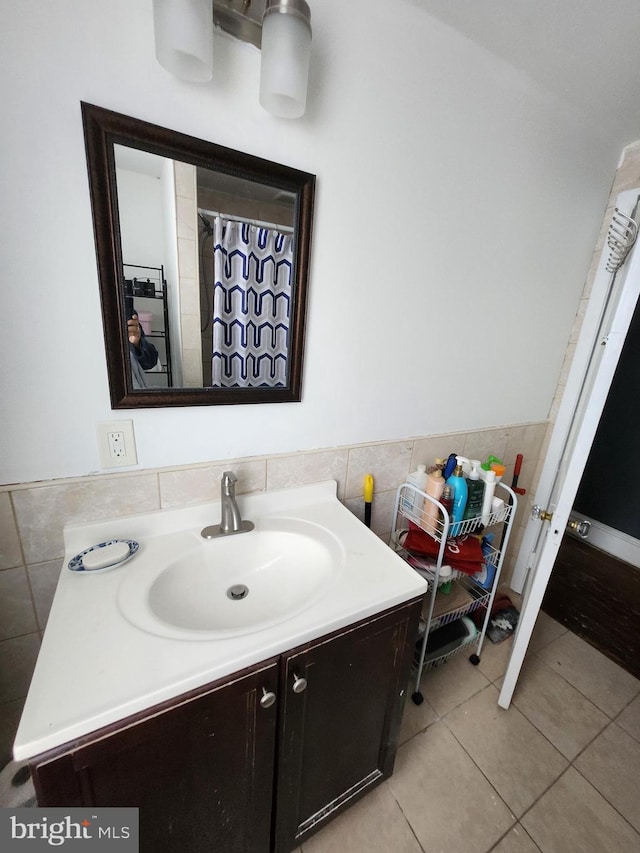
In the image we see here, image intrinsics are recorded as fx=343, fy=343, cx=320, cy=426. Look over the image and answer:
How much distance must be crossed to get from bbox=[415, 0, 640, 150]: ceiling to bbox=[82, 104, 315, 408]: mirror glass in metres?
0.67

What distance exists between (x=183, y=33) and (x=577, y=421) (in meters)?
1.63

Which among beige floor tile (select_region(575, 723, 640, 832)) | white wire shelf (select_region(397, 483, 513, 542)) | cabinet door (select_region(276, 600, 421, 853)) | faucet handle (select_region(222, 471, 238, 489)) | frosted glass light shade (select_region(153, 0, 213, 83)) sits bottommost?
beige floor tile (select_region(575, 723, 640, 832))

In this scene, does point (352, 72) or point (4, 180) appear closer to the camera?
point (4, 180)

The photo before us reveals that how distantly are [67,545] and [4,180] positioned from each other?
791 mm

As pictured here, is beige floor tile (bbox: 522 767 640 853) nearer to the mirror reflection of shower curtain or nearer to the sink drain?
the sink drain

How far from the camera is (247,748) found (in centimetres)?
69

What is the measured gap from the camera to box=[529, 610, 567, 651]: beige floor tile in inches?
66.1

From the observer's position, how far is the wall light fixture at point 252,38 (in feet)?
2.06

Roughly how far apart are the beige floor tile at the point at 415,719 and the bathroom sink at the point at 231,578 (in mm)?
860

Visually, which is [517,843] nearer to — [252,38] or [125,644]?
[125,644]

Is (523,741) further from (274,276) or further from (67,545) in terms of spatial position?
(274,276)

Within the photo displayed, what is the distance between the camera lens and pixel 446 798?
1083mm

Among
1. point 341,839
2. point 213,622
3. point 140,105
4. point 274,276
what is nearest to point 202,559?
point 213,622

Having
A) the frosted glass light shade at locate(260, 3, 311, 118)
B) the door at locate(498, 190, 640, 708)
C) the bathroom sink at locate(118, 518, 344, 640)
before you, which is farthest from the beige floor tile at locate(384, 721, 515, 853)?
the frosted glass light shade at locate(260, 3, 311, 118)
